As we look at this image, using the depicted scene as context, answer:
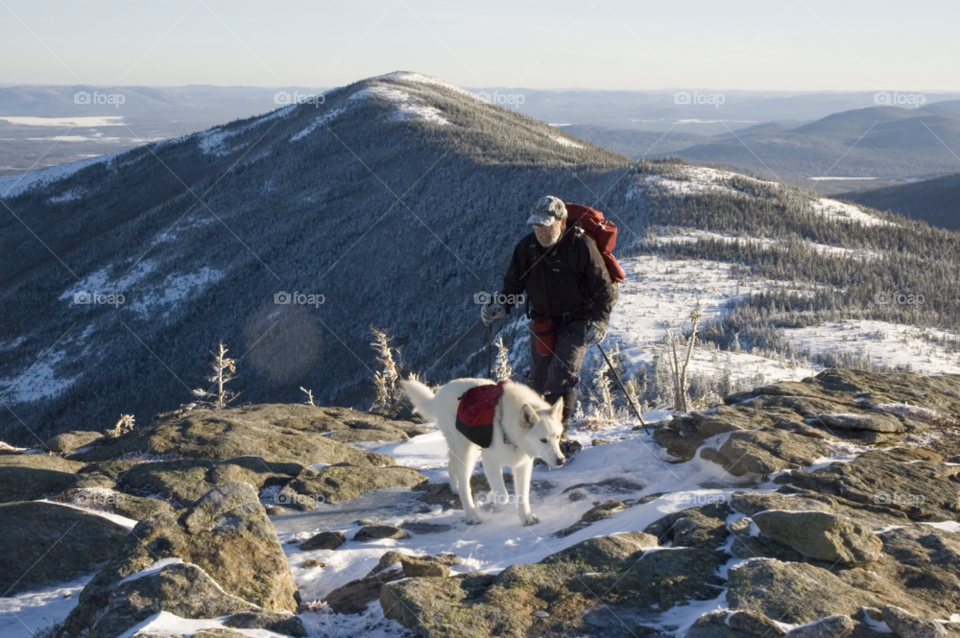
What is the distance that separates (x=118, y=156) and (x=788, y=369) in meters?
95.8

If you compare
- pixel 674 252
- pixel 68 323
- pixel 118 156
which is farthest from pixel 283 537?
pixel 118 156

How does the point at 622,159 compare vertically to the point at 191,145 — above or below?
below

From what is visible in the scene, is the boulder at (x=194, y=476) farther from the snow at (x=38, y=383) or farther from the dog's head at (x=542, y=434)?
the snow at (x=38, y=383)

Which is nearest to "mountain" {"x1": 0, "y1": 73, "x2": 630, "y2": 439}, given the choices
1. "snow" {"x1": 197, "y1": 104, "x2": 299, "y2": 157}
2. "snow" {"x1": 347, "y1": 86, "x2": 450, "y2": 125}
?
"snow" {"x1": 347, "y1": 86, "x2": 450, "y2": 125}

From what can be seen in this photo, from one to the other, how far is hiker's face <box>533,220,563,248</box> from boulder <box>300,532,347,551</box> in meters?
3.38

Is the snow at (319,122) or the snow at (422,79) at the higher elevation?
the snow at (422,79)

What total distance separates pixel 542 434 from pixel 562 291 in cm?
173

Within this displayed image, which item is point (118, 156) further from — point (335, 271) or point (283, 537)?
point (283, 537)

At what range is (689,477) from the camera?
6.90m

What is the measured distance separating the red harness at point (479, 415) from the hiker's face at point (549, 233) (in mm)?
1582

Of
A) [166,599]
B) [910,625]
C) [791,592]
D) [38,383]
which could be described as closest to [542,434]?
[791,592]

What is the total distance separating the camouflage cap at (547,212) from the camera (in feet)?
21.4

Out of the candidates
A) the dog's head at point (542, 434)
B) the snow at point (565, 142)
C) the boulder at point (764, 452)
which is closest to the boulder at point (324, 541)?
the dog's head at point (542, 434)

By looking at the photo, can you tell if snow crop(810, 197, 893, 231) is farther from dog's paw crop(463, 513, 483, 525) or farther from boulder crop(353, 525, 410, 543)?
boulder crop(353, 525, 410, 543)
